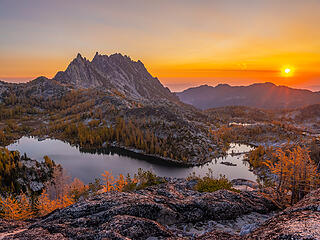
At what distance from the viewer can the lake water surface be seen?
307 feet

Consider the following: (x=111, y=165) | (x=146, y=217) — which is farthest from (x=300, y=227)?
(x=111, y=165)

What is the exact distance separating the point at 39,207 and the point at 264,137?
193484 millimetres

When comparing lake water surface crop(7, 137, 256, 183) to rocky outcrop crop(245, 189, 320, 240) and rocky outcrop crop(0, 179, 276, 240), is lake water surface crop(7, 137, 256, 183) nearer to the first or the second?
rocky outcrop crop(0, 179, 276, 240)

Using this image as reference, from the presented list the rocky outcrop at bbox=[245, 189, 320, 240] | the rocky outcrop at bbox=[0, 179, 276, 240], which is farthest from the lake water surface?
the rocky outcrop at bbox=[245, 189, 320, 240]

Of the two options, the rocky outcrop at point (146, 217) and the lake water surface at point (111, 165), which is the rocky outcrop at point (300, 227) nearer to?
the rocky outcrop at point (146, 217)

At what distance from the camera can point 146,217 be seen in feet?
39.4

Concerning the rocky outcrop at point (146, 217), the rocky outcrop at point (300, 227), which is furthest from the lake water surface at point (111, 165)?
the rocky outcrop at point (300, 227)

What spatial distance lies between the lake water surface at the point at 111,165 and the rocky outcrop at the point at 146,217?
229 ft

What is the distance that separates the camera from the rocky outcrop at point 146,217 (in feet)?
32.6

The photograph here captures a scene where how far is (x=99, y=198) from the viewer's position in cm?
1385

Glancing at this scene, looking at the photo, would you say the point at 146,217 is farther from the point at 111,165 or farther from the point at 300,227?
the point at 111,165

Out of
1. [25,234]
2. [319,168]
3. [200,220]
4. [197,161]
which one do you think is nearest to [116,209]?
[25,234]

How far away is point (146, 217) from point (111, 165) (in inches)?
3924

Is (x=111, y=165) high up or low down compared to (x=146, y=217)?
down
